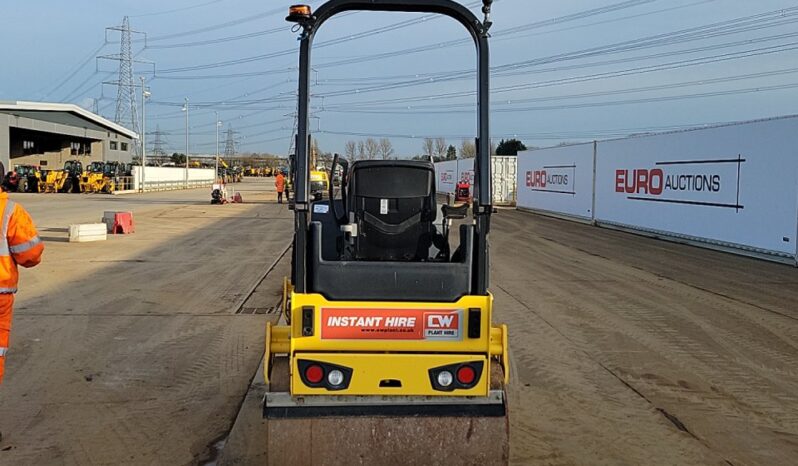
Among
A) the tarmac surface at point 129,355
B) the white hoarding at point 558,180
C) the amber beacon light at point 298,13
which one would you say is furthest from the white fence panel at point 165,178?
the amber beacon light at point 298,13

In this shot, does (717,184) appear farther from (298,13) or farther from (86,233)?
(298,13)

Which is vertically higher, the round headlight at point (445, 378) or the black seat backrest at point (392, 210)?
the black seat backrest at point (392, 210)

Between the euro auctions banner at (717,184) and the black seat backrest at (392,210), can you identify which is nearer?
the black seat backrest at (392,210)

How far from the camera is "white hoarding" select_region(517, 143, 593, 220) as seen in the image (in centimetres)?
3002

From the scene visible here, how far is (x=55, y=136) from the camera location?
221 feet

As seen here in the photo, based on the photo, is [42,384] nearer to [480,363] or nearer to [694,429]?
[480,363]

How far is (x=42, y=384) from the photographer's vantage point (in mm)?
6801

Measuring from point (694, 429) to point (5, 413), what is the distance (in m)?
5.60

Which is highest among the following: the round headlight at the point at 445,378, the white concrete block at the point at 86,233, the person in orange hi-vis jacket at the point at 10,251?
the person in orange hi-vis jacket at the point at 10,251

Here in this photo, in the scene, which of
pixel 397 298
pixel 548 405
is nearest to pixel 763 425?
pixel 548 405

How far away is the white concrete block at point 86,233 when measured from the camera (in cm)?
1956

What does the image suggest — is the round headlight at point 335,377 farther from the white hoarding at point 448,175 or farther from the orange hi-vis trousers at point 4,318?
the white hoarding at point 448,175

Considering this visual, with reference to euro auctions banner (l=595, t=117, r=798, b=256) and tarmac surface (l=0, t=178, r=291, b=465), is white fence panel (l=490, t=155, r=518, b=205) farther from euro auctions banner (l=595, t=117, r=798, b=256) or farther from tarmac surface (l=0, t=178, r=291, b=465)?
tarmac surface (l=0, t=178, r=291, b=465)

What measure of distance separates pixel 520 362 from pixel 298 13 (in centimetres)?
486
